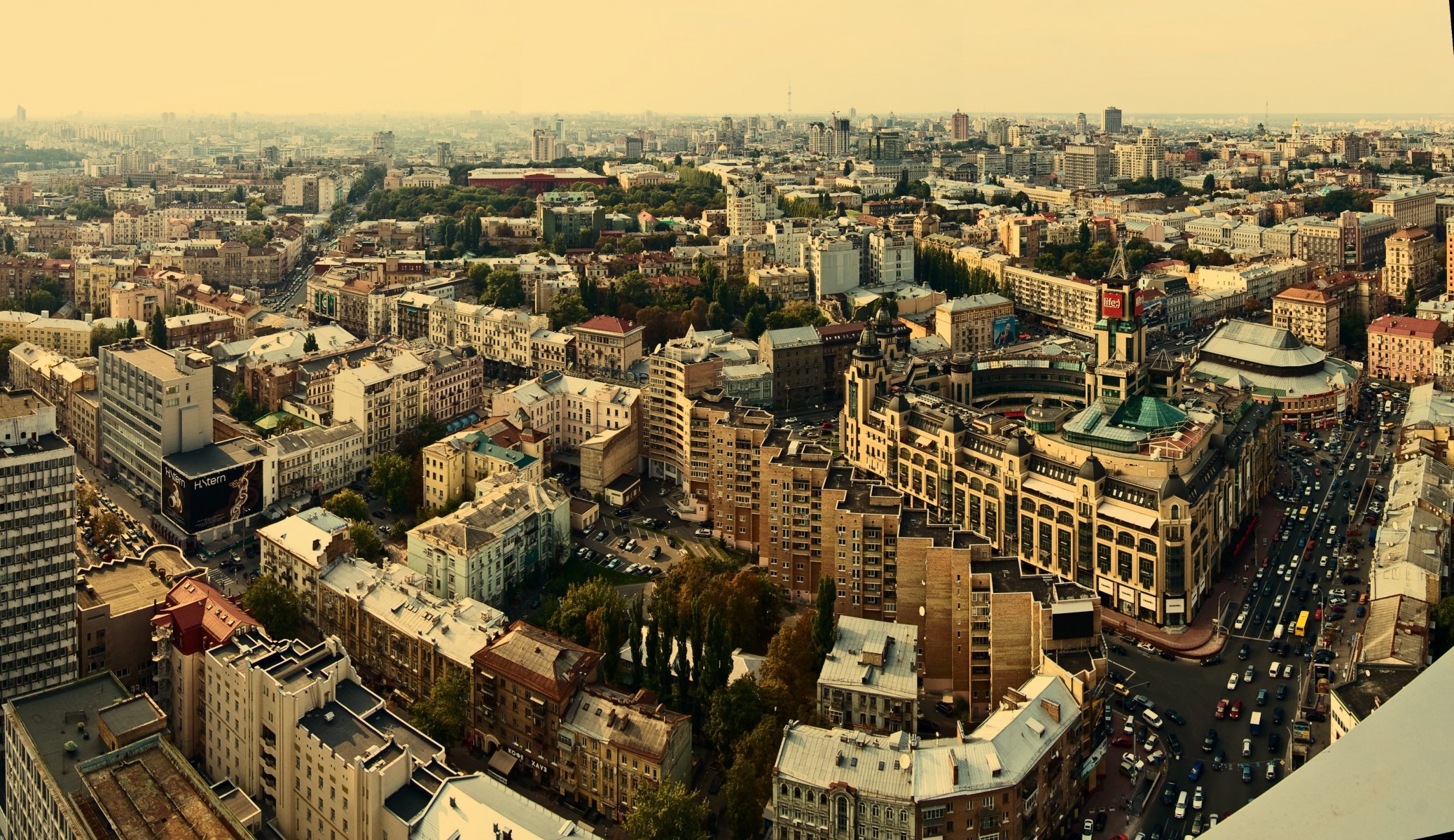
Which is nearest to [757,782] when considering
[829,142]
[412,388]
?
[412,388]

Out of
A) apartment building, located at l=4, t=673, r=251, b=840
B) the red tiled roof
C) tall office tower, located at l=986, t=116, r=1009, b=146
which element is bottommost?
apartment building, located at l=4, t=673, r=251, b=840

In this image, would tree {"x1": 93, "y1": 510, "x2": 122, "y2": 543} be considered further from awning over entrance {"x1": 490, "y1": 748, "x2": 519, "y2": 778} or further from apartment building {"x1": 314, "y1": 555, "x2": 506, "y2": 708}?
awning over entrance {"x1": 490, "y1": 748, "x2": 519, "y2": 778}

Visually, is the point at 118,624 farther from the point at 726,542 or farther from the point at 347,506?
the point at 726,542

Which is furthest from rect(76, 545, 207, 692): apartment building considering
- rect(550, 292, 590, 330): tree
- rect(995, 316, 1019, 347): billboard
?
rect(995, 316, 1019, 347): billboard

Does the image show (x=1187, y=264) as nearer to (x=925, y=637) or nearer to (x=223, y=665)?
(x=925, y=637)

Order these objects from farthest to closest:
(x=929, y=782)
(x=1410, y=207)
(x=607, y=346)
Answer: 1. (x=1410, y=207)
2. (x=607, y=346)
3. (x=929, y=782)

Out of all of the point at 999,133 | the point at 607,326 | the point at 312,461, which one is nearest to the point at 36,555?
the point at 312,461
